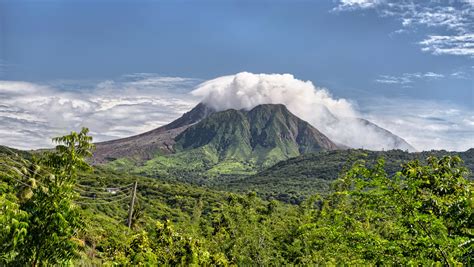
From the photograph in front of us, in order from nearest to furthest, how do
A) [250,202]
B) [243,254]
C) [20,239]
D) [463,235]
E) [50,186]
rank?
[20,239], [50,186], [463,235], [243,254], [250,202]

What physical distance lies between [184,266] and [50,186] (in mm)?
6992

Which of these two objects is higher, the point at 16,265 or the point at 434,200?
the point at 434,200

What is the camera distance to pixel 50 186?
8516 millimetres

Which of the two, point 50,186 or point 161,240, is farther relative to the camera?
point 161,240

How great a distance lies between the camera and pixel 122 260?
1235 cm

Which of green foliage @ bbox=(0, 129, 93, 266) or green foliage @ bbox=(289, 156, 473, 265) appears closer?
green foliage @ bbox=(0, 129, 93, 266)

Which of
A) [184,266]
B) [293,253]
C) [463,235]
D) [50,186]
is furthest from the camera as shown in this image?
[293,253]

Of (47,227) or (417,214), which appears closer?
(47,227)

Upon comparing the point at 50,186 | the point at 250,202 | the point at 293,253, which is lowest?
the point at 293,253

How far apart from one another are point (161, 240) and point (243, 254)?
1345 centimetres

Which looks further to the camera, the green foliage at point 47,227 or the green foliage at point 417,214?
the green foliage at point 417,214

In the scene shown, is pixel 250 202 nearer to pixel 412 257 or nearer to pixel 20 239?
pixel 412 257

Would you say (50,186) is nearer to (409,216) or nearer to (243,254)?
(409,216)

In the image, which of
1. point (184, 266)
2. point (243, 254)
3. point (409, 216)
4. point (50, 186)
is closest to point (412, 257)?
point (409, 216)
